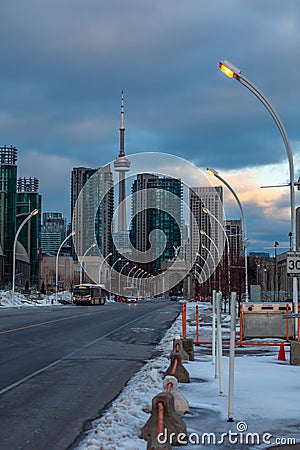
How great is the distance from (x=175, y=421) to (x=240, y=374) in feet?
21.1

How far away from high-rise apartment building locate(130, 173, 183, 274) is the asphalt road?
55519 mm

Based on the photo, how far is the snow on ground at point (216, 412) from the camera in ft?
25.5

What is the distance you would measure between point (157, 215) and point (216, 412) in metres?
139

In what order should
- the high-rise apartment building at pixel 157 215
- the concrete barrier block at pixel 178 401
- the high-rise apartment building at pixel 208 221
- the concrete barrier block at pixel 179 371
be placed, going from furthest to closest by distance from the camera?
1. the high-rise apartment building at pixel 157 215
2. the high-rise apartment building at pixel 208 221
3. the concrete barrier block at pixel 179 371
4. the concrete barrier block at pixel 178 401

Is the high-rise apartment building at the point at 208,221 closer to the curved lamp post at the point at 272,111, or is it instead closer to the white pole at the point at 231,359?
the curved lamp post at the point at 272,111

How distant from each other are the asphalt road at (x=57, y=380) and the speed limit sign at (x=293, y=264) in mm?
4531

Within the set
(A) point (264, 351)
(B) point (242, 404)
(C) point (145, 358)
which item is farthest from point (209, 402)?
(A) point (264, 351)

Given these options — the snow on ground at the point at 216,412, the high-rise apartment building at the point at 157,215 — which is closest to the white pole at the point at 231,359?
the snow on ground at the point at 216,412

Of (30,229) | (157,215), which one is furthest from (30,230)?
(157,215)

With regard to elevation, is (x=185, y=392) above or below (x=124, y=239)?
below

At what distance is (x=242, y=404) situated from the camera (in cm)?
1008

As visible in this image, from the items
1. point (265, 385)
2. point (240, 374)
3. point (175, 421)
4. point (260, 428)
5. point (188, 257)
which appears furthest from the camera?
point (188, 257)

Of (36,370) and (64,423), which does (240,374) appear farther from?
(64,423)

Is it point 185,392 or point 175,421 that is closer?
point 175,421
